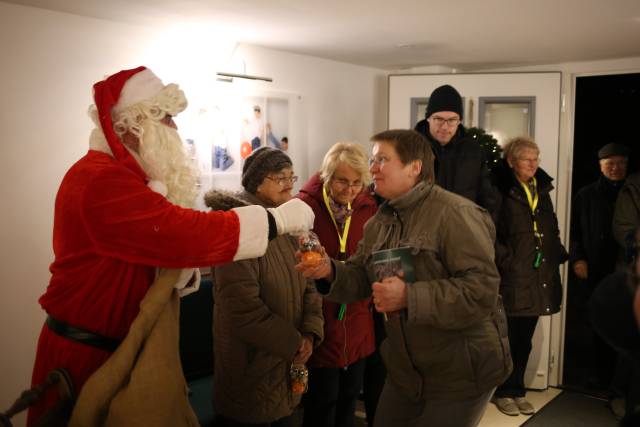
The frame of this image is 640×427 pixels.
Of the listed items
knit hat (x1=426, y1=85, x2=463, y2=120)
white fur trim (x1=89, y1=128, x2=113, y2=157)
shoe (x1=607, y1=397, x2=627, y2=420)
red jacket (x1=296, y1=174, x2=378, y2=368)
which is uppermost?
knit hat (x1=426, y1=85, x2=463, y2=120)

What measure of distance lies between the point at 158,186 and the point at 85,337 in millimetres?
454

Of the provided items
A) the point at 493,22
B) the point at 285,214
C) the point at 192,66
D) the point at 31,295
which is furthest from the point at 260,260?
the point at 493,22

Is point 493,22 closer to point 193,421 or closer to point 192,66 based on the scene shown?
point 192,66

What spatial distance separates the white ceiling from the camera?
110 inches

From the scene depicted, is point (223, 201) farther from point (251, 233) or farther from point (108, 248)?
point (108, 248)

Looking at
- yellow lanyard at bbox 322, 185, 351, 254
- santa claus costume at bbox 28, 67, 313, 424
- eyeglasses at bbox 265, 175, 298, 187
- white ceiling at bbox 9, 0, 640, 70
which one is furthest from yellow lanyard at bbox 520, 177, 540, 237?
santa claus costume at bbox 28, 67, 313, 424

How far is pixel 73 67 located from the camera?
293cm

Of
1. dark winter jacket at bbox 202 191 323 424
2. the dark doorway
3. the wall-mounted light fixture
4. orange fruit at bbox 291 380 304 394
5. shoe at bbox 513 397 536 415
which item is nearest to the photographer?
dark winter jacket at bbox 202 191 323 424

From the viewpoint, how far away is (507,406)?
3.79 meters

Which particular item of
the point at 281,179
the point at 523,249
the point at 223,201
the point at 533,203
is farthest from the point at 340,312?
the point at 533,203

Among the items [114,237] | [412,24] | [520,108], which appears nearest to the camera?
[114,237]

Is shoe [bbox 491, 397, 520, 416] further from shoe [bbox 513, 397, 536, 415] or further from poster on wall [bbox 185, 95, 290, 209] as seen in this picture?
poster on wall [bbox 185, 95, 290, 209]

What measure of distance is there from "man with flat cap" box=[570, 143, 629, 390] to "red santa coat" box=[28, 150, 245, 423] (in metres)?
3.21

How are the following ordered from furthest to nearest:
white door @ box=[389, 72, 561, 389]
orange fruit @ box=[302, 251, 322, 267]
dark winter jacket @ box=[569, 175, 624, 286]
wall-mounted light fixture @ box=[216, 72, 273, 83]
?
1. white door @ box=[389, 72, 561, 389]
2. dark winter jacket @ box=[569, 175, 624, 286]
3. wall-mounted light fixture @ box=[216, 72, 273, 83]
4. orange fruit @ box=[302, 251, 322, 267]
